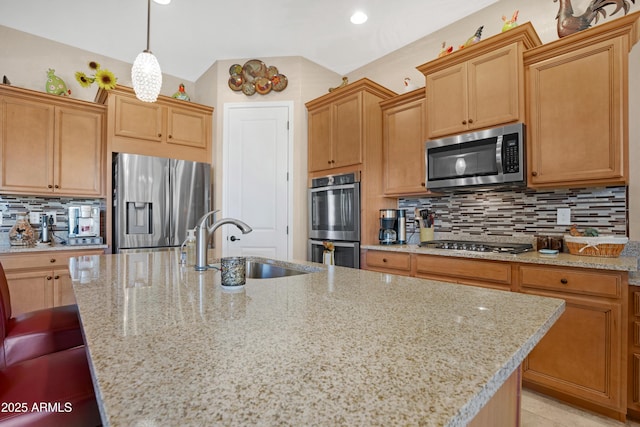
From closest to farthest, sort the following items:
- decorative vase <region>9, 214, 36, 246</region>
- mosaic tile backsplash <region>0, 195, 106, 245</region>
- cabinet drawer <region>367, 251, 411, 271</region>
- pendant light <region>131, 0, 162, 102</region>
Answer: pendant light <region>131, 0, 162, 102</region> → cabinet drawer <region>367, 251, 411, 271</region> → decorative vase <region>9, 214, 36, 246</region> → mosaic tile backsplash <region>0, 195, 106, 245</region>

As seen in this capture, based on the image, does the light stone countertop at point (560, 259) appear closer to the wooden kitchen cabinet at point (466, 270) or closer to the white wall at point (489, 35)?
the wooden kitchen cabinet at point (466, 270)

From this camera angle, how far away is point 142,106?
329cm

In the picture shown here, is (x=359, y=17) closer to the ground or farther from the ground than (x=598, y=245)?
farther from the ground

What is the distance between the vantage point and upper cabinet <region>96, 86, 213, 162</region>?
3.16m

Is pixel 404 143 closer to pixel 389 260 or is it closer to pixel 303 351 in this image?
pixel 389 260

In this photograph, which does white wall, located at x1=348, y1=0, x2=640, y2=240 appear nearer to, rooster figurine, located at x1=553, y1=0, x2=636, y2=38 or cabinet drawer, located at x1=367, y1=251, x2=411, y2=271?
rooster figurine, located at x1=553, y1=0, x2=636, y2=38

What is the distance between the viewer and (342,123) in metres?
3.24

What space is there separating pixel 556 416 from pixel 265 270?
180 cm

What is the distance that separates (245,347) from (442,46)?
3.26 m

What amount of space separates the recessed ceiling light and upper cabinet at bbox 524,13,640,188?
4.64 ft

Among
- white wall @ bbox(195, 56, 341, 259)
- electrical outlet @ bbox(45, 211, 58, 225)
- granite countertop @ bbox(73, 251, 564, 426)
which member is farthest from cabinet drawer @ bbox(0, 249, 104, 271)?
granite countertop @ bbox(73, 251, 564, 426)

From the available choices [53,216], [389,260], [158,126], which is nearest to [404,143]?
[389,260]

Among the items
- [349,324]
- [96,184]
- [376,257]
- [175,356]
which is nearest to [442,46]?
[376,257]

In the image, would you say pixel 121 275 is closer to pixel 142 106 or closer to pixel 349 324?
pixel 349 324
